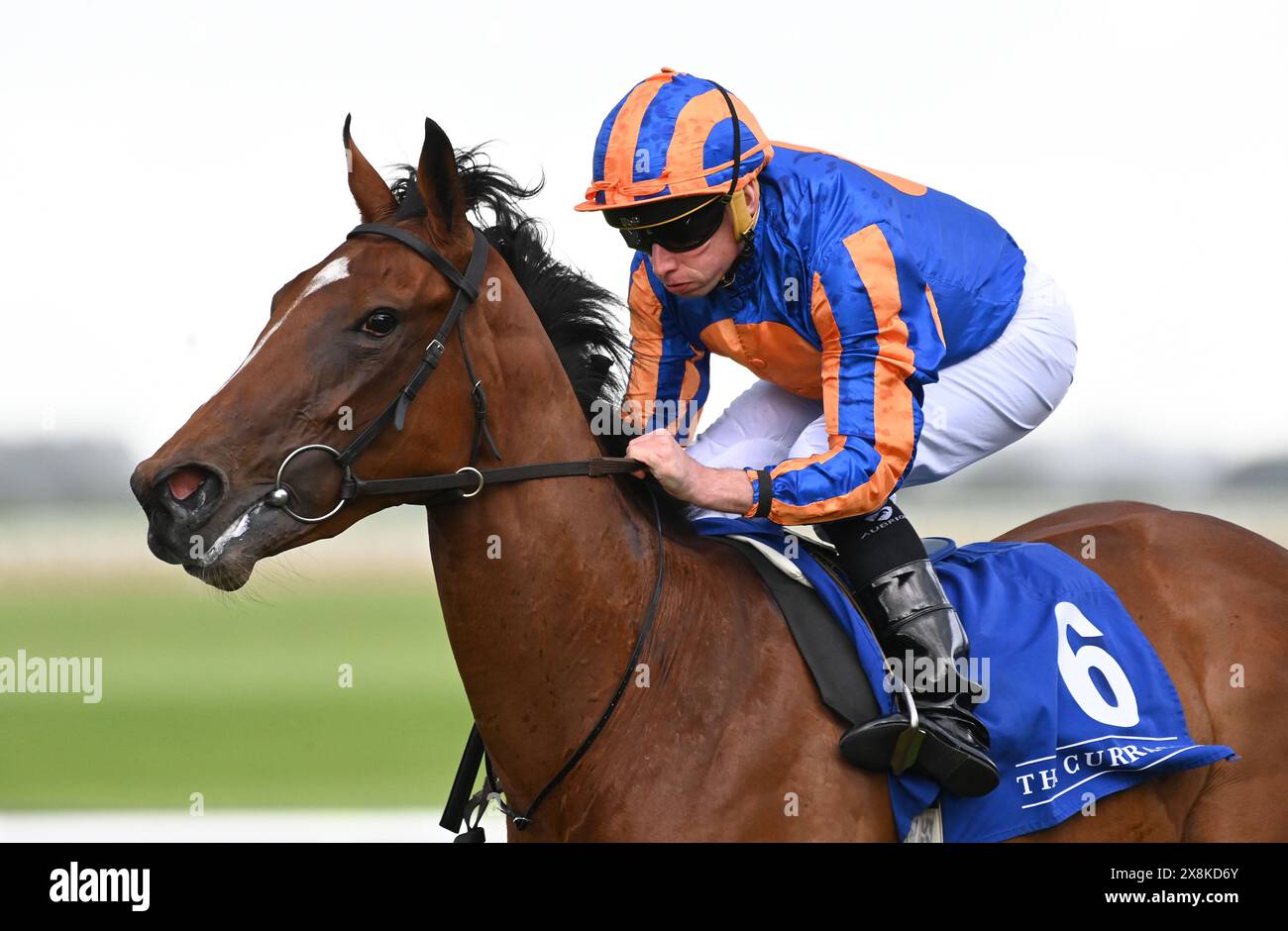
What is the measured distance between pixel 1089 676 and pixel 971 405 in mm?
577

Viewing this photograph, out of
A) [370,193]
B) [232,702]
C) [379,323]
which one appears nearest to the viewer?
[379,323]

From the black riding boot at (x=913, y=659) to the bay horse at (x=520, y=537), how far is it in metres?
0.08

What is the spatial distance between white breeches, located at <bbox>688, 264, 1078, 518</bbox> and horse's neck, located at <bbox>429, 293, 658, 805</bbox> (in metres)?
0.44

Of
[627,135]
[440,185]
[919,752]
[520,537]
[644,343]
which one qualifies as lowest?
[919,752]

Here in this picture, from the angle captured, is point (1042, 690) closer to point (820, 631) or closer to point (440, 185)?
point (820, 631)

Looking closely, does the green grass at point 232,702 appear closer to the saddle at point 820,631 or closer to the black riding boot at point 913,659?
the saddle at point 820,631

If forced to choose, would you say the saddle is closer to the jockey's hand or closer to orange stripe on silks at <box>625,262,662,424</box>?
the jockey's hand

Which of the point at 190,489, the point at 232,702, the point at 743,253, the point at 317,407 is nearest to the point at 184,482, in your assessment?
the point at 190,489

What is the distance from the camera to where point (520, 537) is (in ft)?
6.66

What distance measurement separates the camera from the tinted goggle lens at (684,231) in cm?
220

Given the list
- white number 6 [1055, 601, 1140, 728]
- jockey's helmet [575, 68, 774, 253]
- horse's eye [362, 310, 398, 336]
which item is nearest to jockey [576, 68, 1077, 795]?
jockey's helmet [575, 68, 774, 253]

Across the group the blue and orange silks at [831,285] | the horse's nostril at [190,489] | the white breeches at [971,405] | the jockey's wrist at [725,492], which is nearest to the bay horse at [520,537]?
the horse's nostril at [190,489]

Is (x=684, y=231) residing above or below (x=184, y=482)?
above
